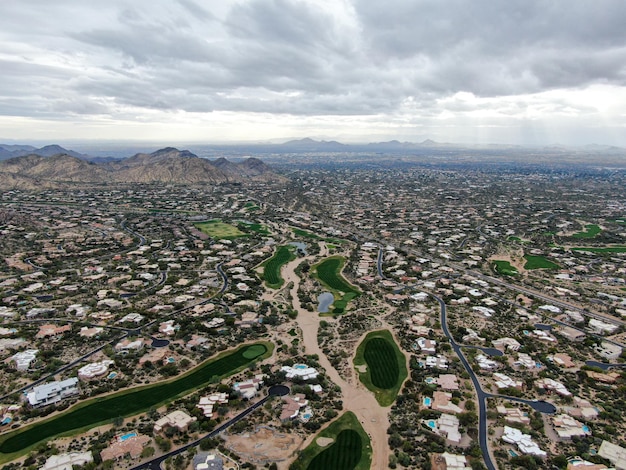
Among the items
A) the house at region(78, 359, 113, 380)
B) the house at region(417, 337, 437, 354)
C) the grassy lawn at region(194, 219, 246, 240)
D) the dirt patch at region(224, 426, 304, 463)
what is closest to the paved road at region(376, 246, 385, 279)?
the house at region(417, 337, 437, 354)

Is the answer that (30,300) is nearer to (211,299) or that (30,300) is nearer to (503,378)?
(211,299)

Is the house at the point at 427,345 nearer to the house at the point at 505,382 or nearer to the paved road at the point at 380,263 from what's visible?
the house at the point at 505,382

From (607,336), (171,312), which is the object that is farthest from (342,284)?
(607,336)

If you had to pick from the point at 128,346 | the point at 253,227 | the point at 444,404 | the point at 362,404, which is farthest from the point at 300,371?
the point at 253,227

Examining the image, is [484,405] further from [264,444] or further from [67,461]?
[67,461]

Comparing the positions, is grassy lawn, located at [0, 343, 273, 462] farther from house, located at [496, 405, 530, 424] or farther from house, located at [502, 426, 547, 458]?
house, located at [502, 426, 547, 458]

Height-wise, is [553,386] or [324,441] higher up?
[553,386]
